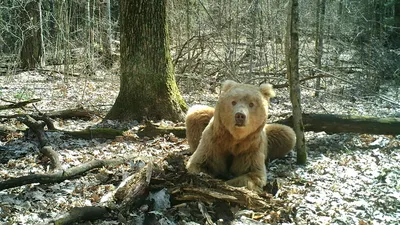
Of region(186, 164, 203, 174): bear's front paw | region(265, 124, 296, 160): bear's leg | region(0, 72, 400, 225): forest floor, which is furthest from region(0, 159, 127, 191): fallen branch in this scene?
region(265, 124, 296, 160): bear's leg

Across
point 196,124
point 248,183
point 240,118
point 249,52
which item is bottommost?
point 248,183

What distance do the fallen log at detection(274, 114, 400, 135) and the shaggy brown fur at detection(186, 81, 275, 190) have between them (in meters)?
1.79

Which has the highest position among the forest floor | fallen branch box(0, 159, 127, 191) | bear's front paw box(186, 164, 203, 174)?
fallen branch box(0, 159, 127, 191)

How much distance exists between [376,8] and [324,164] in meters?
11.7

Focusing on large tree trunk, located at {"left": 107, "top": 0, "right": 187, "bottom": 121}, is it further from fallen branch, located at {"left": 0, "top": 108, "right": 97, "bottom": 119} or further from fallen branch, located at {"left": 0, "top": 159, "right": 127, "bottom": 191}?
fallen branch, located at {"left": 0, "top": 159, "right": 127, "bottom": 191}

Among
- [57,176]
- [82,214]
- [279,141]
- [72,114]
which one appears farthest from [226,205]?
[72,114]

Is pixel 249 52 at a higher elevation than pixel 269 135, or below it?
higher

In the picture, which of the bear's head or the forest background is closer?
the bear's head

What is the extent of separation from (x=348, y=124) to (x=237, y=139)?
2880mm

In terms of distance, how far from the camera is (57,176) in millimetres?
4516

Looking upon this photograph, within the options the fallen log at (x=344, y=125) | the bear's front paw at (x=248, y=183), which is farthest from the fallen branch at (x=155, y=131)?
the bear's front paw at (x=248, y=183)

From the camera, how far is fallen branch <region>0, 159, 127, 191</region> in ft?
13.6

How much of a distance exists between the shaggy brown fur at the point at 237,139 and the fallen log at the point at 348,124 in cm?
179

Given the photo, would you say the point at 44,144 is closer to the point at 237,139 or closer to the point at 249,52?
the point at 237,139
